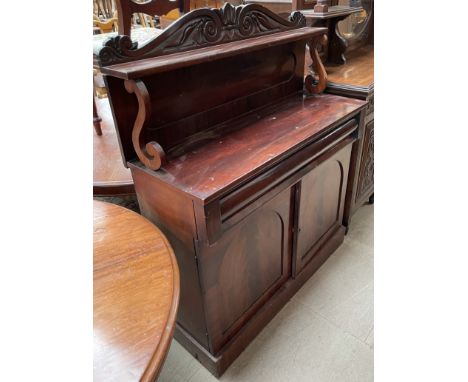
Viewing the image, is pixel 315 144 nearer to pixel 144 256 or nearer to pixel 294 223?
pixel 294 223

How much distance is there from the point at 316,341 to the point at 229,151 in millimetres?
1025

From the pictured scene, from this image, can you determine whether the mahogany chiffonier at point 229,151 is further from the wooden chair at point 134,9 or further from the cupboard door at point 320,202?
the wooden chair at point 134,9

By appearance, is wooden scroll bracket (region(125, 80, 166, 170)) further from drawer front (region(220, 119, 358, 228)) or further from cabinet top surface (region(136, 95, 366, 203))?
→ drawer front (region(220, 119, 358, 228))

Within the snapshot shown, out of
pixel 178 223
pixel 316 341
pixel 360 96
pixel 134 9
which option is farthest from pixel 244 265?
pixel 134 9

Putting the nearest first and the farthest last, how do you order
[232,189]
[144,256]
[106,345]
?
[106,345] → [144,256] → [232,189]

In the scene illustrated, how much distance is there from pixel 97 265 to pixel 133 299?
166 millimetres

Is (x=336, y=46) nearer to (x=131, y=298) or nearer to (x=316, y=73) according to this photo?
(x=316, y=73)

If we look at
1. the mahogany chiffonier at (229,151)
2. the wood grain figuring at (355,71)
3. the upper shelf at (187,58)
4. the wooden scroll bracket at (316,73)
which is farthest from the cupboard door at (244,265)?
the wood grain figuring at (355,71)

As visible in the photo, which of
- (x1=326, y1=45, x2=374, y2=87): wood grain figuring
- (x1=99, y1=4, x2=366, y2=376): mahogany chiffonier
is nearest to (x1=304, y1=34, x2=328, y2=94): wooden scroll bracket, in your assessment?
(x1=99, y1=4, x2=366, y2=376): mahogany chiffonier

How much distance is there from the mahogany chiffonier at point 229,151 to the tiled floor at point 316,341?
0.22 feet

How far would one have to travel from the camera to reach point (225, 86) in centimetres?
137

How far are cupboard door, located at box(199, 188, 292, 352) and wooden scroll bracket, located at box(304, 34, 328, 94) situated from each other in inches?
25.5

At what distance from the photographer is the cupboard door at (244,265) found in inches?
47.9
